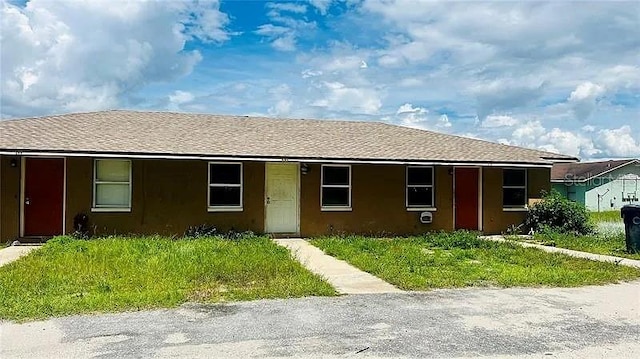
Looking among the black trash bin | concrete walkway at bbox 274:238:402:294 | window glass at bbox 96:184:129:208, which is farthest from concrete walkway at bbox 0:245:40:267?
the black trash bin

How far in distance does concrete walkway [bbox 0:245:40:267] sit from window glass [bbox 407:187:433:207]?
33.7 feet

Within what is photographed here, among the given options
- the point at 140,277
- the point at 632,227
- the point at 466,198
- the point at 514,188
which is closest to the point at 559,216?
the point at 514,188

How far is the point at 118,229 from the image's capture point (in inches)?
596

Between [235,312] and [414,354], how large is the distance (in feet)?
8.39

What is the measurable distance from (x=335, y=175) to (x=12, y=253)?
8.56m

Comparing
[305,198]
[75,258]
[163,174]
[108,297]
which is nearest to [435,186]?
[305,198]

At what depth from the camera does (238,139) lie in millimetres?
17078

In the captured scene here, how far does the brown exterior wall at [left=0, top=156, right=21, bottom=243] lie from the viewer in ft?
47.3

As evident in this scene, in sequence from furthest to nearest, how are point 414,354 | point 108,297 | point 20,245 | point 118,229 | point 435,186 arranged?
point 435,186 < point 118,229 < point 20,245 < point 108,297 < point 414,354

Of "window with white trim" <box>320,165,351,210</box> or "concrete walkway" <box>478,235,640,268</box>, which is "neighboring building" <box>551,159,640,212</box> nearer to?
"concrete walkway" <box>478,235,640,268</box>

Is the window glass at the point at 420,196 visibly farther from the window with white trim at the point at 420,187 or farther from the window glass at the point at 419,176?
the window glass at the point at 419,176

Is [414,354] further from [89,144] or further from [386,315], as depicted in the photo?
[89,144]

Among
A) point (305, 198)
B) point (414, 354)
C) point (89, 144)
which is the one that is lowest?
point (414, 354)

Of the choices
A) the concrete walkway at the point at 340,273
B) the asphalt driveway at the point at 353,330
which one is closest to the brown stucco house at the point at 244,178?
the concrete walkway at the point at 340,273
